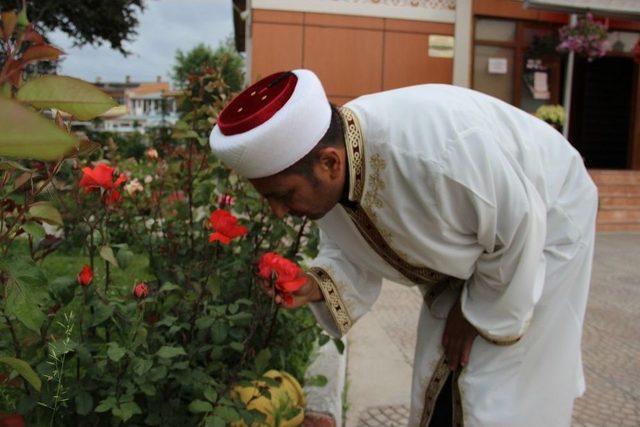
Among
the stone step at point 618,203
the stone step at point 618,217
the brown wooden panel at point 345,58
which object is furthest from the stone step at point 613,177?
the brown wooden panel at point 345,58

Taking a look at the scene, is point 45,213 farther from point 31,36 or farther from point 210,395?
point 210,395

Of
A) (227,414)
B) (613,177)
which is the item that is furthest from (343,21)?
(227,414)

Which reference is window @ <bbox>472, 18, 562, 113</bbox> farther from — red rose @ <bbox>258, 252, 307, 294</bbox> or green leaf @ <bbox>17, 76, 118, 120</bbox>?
green leaf @ <bbox>17, 76, 118, 120</bbox>

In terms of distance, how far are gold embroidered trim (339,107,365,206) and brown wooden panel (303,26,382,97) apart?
31.0 feet

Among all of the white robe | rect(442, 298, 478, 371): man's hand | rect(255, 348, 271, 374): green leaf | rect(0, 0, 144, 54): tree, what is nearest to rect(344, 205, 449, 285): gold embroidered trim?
the white robe

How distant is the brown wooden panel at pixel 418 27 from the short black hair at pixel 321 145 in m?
9.87

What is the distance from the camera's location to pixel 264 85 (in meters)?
1.52

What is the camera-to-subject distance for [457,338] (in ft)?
5.80

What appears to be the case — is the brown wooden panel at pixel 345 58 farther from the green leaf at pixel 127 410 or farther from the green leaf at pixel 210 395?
the green leaf at pixel 127 410

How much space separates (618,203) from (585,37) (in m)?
2.96

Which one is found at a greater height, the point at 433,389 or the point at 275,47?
the point at 275,47

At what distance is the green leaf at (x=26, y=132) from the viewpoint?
0.43 meters

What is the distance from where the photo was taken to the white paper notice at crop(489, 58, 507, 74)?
36.4ft

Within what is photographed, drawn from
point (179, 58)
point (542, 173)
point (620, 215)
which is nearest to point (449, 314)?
point (542, 173)
